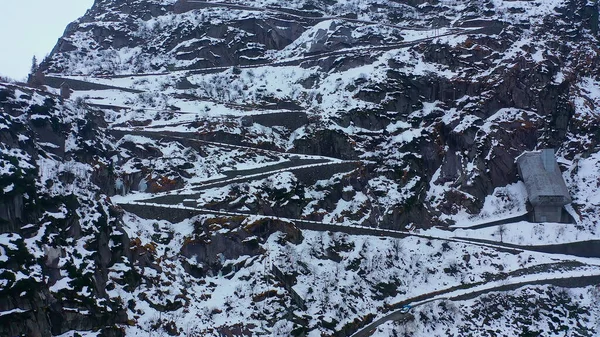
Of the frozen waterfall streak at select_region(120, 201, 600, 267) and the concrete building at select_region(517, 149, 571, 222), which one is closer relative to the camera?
the frozen waterfall streak at select_region(120, 201, 600, 267)

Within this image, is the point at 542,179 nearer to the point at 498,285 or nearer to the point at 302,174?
the point at 498,285

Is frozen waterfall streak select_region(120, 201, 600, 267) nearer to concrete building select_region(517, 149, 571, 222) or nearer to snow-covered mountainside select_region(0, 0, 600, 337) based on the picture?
snow-covered mountainside select_region(0, 0, 600, 337)

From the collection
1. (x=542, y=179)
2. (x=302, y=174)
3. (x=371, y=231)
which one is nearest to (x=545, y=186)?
(x=542, y=179)

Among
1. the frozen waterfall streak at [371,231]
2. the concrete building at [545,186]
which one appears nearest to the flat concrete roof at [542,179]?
the concrete building at [545,186]

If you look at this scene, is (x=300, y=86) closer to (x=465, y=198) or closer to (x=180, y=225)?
(x=465, y=198)

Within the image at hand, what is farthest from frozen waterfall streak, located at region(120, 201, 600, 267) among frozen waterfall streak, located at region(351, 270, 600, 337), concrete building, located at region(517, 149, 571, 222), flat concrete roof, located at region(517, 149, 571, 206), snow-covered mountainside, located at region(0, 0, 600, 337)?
flat concrete roof, located at region(517, 149, 571, 206)

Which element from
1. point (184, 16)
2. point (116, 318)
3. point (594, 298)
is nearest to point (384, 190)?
point (594, 298)
